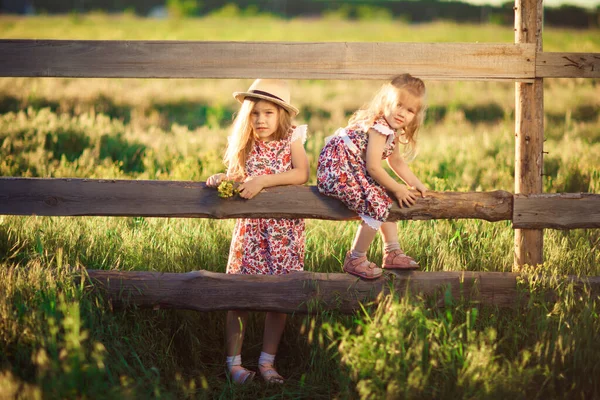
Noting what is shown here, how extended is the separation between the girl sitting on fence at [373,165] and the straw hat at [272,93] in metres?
0.39

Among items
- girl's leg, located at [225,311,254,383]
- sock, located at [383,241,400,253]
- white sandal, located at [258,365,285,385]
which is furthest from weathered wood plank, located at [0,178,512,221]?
white sandal, located at [258,365,285,385]

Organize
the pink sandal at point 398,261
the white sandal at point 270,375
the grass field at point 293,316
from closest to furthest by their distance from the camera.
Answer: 1. the grass field at point 293,316
2. the white sandal at point 270,375
3. the pink sandal at point 398,261

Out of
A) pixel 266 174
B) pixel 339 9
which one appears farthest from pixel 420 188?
pixel 339 9

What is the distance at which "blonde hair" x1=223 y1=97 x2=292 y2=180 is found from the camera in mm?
3936

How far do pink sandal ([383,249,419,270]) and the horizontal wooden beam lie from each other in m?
0.05

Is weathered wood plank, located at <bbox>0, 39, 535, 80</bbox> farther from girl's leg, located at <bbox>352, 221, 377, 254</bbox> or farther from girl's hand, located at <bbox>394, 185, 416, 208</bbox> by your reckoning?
girl's leg, located at <bbox>352, 221, 377, 254</bbox>

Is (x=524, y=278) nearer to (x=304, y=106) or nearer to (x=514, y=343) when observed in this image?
(x=514, y=343)

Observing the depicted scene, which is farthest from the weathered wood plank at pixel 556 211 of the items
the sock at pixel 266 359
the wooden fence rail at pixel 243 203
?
the sock at pixel 266 359

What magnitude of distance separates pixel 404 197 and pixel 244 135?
1.12 m

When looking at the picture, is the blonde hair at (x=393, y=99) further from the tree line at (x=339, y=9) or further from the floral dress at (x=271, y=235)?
the tree line at (x=339, y=9)

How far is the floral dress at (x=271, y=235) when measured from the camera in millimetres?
3963

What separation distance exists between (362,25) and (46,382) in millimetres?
41734

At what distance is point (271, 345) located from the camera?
3828 millimetres

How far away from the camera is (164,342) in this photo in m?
3.86
